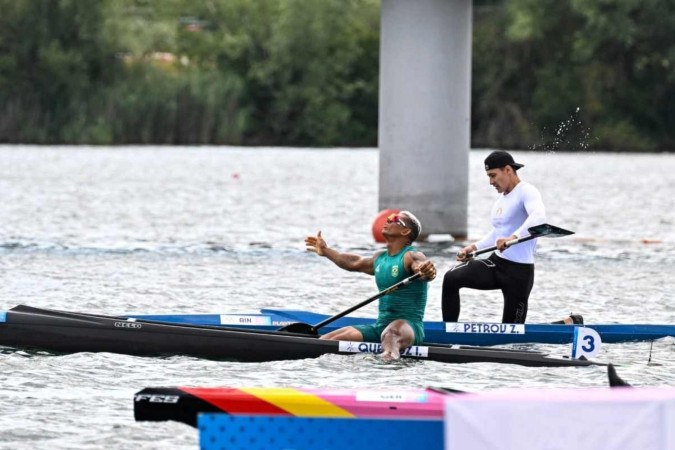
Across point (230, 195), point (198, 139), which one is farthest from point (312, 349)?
point (198, 139)

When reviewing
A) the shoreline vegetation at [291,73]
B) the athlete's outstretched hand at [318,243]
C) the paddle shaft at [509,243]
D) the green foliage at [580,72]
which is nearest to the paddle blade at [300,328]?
the athlete's outstretched hand at [318,243]

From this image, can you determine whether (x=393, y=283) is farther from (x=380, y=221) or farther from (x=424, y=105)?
(x=424, y=105)

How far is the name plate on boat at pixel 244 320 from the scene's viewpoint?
47.8 feet

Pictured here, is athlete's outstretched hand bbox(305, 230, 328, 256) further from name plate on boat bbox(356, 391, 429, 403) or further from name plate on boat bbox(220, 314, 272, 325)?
name plate on boat bbox(356, 391, 429, 403)

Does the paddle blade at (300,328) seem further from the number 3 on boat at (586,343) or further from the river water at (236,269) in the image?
the number 3 on boat at (586,343)

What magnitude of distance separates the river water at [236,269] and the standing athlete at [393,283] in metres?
0.24

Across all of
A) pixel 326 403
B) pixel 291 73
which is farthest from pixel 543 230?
pixel 291 73

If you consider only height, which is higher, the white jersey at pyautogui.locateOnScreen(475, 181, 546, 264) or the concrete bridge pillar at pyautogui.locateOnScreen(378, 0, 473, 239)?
the concrete bridge pillar at pyautogui.locateOnScreen(378, 0, 473, 239)

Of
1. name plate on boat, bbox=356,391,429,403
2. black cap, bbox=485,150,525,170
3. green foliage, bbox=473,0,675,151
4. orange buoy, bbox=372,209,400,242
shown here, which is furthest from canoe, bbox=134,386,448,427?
green foliage, bbox=473,0,675,151

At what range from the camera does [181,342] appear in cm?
1362

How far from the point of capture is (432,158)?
2573 centimetres

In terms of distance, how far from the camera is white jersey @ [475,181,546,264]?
48.0ft

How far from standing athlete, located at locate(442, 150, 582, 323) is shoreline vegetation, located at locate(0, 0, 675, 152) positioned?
199ft

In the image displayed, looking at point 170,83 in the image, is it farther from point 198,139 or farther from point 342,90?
point 342,90
